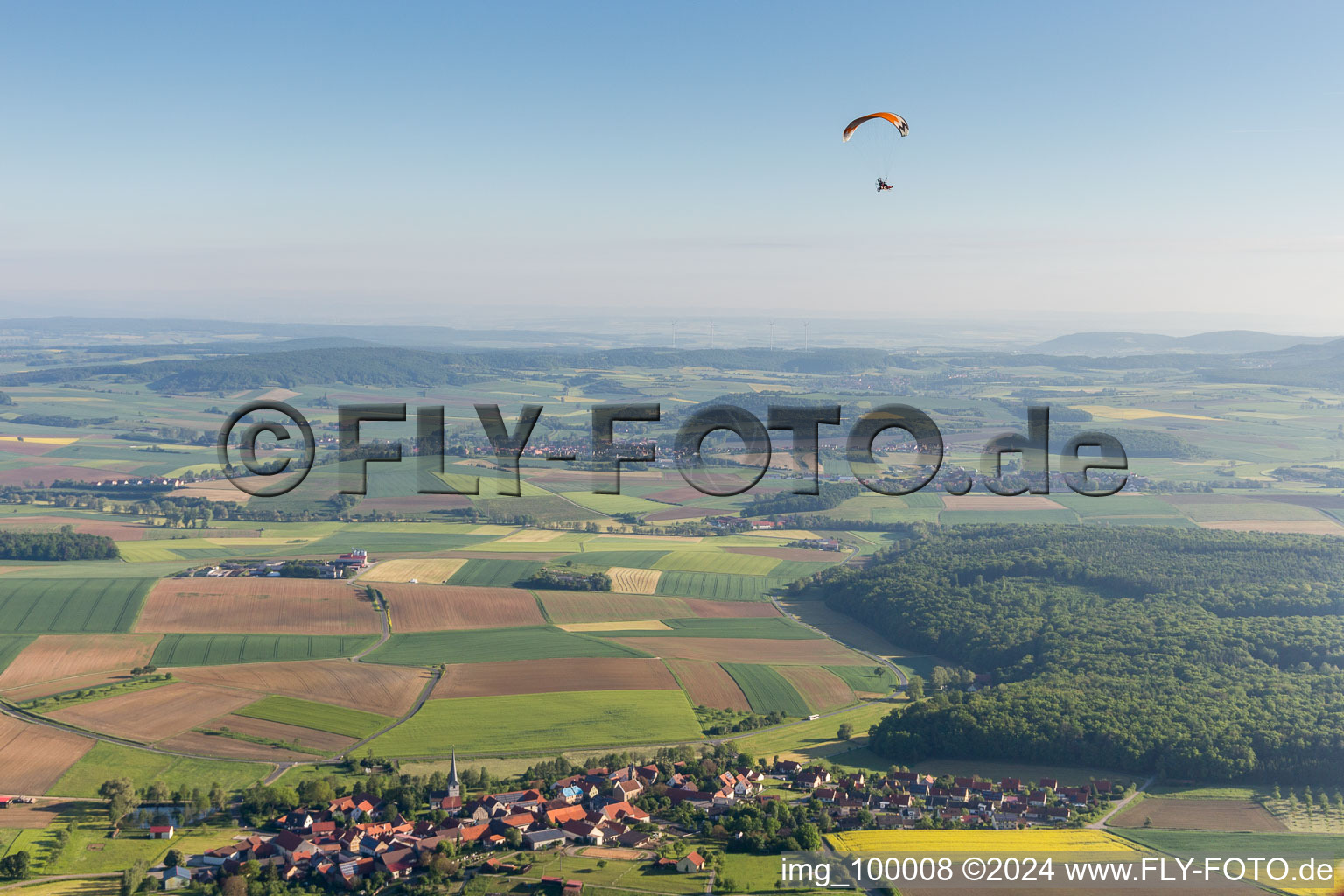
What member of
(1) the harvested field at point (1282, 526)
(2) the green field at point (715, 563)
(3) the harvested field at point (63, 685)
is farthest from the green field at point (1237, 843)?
(1) the harvested field at point (1282, 526)

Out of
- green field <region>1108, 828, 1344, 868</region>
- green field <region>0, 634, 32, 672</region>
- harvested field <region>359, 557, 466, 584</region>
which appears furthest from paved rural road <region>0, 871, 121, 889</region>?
harvested field <region>359, 557, 466, 584</region>

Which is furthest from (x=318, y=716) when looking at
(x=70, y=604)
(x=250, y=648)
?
(x=70, y=604)

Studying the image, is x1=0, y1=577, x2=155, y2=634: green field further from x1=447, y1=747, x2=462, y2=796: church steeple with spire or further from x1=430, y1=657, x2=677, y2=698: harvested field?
x1=447, y1=747, x2=462, y2=796: church steeple with spire

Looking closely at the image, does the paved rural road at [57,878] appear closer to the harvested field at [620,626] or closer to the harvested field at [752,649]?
the harvested field at [752,649]

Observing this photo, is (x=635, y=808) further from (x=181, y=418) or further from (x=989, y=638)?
(x=181, y=418)

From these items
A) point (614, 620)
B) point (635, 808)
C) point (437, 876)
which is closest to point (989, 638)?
point (614, 620)
